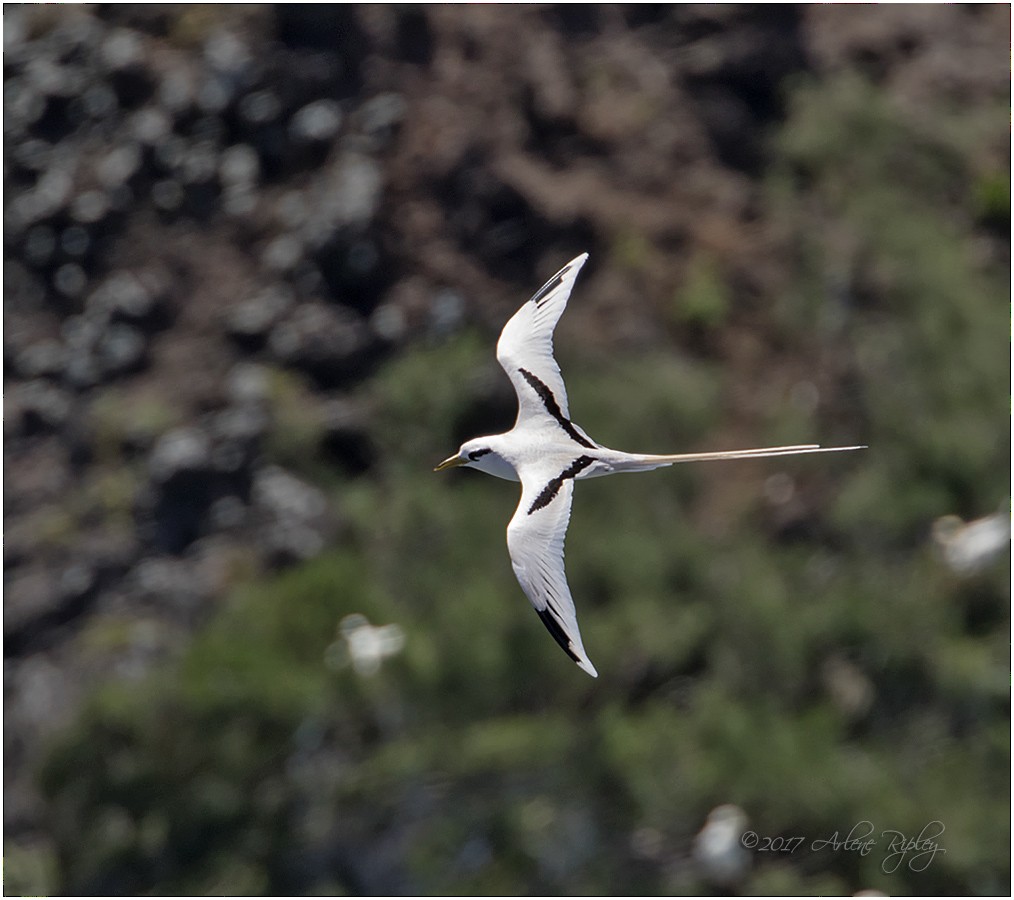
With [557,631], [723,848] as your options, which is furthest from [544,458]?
[723,848]

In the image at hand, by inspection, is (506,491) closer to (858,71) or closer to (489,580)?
(489,580)

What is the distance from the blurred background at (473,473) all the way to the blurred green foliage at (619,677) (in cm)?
8

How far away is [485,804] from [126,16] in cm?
1748

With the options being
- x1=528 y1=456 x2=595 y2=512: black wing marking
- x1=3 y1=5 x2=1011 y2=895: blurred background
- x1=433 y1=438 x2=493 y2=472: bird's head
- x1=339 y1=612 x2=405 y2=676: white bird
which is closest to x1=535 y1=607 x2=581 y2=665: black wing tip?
x1=528 y1=456 x2=595 y2=512: black wing marking

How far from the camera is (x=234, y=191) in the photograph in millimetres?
31359

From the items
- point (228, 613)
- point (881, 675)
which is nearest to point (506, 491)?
point (228, 613)

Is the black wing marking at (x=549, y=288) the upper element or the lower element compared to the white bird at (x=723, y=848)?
upper

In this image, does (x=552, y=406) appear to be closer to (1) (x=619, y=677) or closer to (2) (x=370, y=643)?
(2) (x=370, y=643)

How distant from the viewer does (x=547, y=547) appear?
527 inches

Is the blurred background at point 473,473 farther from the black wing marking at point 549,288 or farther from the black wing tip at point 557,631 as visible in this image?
the black wing tip at point 557,631

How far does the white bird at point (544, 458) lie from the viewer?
12984 millimetres

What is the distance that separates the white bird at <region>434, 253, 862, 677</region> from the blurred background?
12125 millimetres

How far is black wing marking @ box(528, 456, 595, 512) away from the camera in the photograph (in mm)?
13867

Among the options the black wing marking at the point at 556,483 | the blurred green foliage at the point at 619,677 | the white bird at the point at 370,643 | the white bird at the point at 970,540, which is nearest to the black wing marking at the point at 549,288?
the black wing marking at the point at 556,483
